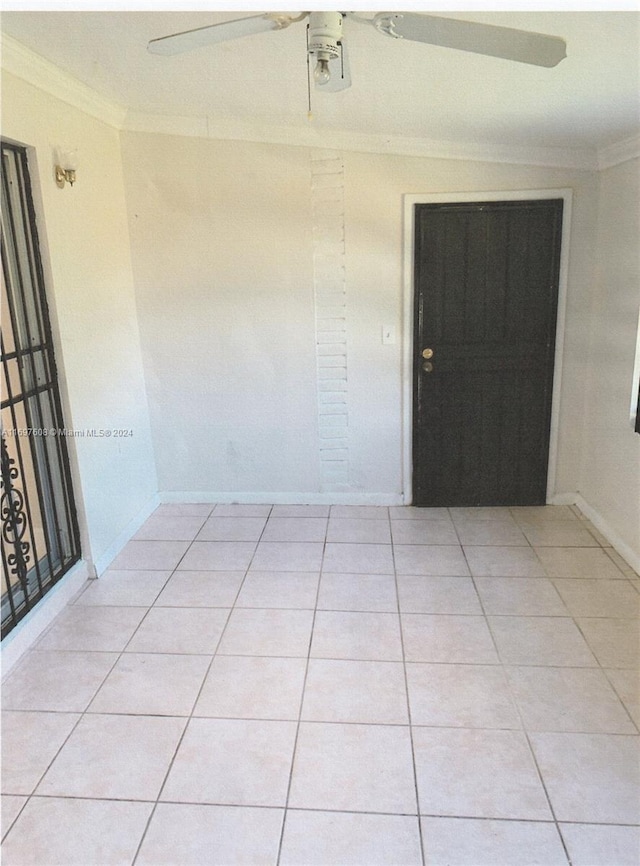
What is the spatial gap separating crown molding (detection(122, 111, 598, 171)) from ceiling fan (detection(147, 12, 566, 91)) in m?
1.71

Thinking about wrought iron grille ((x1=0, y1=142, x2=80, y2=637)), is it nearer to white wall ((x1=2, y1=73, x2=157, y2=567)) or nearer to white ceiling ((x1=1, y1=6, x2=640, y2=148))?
white wall ((x1=2, y1=73, x2=157, y2=567))

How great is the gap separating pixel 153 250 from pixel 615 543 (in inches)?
121

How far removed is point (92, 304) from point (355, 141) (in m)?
1.68

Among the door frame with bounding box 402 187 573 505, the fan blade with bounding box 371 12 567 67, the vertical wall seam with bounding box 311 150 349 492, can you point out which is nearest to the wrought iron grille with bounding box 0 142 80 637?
the vertical wall seam with bounding box 311 150 349 492

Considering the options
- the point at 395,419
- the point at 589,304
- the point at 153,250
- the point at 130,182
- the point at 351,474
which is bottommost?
the point at 351,474

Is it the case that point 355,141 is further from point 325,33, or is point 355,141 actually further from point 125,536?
point 125,536

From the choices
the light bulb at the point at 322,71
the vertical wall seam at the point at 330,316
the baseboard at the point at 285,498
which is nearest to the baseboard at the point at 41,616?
the baseboard at the point at 285,498

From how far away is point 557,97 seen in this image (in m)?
2.28


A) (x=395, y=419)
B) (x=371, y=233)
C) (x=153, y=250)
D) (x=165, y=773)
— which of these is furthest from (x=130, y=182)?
(x=165, y=773)

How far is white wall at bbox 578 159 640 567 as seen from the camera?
114 inches

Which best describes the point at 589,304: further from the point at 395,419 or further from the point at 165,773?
the point at 165,773

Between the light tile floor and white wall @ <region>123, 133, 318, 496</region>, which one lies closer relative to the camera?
the light tile floor

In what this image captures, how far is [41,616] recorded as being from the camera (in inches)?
98.3

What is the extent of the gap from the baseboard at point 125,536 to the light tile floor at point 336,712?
2.6 inches
